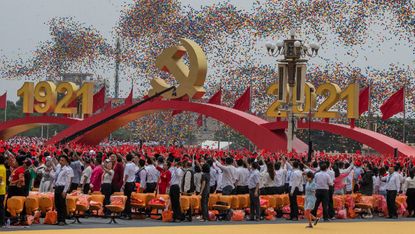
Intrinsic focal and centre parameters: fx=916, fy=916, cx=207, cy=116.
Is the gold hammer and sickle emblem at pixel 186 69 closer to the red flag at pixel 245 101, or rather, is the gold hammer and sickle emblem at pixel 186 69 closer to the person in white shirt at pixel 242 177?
the red flag at pixel 245 101

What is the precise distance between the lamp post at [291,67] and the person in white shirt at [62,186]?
645 inches

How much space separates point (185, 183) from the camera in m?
21.2

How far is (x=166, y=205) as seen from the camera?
21203 mm

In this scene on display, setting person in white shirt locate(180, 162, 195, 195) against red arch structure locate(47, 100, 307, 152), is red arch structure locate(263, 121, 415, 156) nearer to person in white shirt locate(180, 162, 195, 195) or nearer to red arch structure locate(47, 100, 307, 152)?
red arch structure locate(47, 100, 307, 152)

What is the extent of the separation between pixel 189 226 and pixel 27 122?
31.7m

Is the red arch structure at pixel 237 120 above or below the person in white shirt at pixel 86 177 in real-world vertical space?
above

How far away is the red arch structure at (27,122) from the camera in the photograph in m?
49.3

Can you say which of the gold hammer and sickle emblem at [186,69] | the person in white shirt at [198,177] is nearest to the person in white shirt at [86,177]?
the person in white shirt at [198,177]

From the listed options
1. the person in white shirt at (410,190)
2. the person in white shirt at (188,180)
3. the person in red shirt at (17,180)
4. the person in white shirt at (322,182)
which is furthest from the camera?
the person in white shirt at (410,190)

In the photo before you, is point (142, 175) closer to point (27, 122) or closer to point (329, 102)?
point (329, 102)

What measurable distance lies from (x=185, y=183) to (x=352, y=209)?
17.7ft

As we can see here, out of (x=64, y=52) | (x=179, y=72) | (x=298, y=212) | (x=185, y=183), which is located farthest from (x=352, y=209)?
(x=64, y=52)

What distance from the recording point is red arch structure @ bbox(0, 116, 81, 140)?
49.3 m

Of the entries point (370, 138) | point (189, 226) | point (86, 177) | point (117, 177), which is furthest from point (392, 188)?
point (370, 138)
